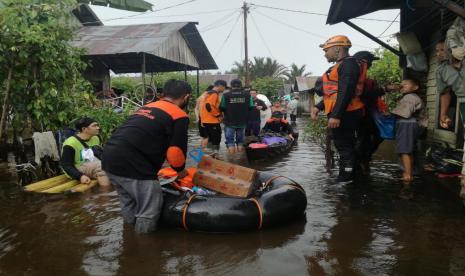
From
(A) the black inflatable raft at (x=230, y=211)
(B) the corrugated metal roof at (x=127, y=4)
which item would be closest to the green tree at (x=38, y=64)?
(A) the black inflatable raft at (x=230, y=211)

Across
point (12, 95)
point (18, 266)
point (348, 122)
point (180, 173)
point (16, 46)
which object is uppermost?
point (16, 46)

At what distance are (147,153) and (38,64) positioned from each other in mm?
4331

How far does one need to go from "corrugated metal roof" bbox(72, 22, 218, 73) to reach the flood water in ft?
25.4

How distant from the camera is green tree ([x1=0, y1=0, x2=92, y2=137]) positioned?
673cm

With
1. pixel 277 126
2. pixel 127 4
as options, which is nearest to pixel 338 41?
pixel 277 126

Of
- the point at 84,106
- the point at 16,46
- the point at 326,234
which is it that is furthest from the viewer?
the point at 84,106

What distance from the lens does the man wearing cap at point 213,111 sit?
9219 millimetres

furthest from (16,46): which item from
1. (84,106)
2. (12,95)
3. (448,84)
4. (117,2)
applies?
(117,2)

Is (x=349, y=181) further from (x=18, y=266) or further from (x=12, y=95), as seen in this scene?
(x=12, y=95)

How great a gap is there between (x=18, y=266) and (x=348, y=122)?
4511 mm

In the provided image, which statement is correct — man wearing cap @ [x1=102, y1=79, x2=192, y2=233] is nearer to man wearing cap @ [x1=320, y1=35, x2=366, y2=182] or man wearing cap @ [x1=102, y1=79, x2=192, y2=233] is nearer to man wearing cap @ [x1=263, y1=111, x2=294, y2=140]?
man wearing cap @ [x1=320, y1=35, x2=366, y2=182]

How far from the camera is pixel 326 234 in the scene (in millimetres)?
4309

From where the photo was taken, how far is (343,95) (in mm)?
5441

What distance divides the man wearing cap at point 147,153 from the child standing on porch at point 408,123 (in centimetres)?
356
